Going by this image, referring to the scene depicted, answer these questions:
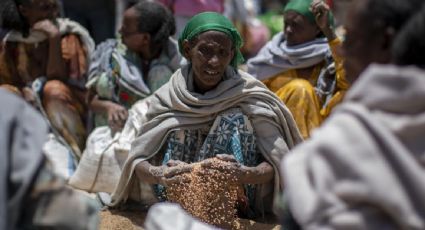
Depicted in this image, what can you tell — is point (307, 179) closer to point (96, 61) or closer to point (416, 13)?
point (416, 13)

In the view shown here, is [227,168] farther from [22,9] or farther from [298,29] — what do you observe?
[22,9]

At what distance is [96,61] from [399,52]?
173 inches

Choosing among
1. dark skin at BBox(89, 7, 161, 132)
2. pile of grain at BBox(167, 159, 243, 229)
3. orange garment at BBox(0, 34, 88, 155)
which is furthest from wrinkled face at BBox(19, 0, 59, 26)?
pile of grain at BBox(167, 159, 243, 229)

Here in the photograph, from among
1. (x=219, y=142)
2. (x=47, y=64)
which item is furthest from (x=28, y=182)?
(x=47, y=64)

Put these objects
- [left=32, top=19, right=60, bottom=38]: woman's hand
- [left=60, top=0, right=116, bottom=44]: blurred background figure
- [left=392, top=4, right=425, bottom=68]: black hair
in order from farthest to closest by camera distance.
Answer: [left=60, top=0, right=116, bottom=44]: blurred background figure → [left=32, top=19, right=60, bottom=38]: woman's hand → [left=392, top=4, right=425, bottom=68]: black hair

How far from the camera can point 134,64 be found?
23.5 ft

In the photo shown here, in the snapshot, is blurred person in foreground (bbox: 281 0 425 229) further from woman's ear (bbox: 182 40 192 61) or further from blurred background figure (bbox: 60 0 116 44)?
blurred background figure (bbox: 60 0 116 44)

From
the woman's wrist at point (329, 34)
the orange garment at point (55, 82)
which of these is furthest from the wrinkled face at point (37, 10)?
the woman's wrist at point (329, 34)

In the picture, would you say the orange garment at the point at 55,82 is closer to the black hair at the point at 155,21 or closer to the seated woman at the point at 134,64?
the seated woman at the point at 134,64

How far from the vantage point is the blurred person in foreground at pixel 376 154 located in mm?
3025

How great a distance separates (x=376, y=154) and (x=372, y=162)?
33 mm

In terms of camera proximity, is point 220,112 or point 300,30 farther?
point 300,30

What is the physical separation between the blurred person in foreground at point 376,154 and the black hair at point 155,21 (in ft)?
13.2

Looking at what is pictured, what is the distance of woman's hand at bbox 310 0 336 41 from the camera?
6.85 m
